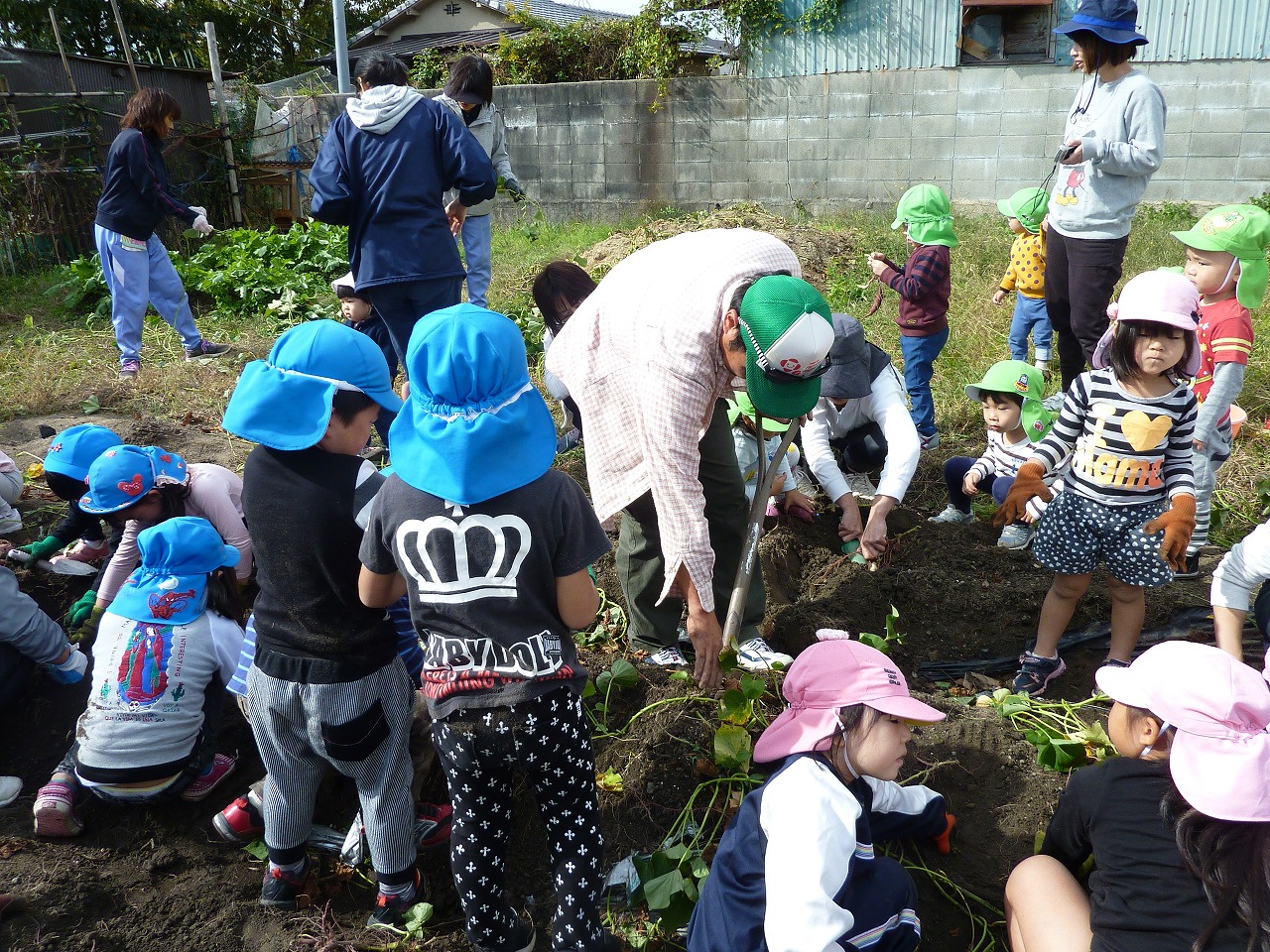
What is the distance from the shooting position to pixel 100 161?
32.7ft

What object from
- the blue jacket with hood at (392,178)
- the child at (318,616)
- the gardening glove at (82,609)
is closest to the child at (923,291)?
the blue jacket with hood at (392,178)

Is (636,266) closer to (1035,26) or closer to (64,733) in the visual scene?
(64,733)

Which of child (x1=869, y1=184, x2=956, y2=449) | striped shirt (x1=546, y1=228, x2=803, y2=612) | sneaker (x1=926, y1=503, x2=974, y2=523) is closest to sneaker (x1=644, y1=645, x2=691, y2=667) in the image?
striped shirt (x1=546, y1=228, x2=803, y2=612)

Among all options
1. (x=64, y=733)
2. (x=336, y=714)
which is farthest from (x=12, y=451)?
(x=336, y=714)

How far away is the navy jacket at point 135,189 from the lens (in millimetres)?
5598

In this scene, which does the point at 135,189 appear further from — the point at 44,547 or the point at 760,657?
the point at 760,657

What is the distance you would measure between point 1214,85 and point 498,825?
982 cm

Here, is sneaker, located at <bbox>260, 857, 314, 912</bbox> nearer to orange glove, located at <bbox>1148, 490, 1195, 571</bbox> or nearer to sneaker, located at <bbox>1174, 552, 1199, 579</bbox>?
orange glove, located at <bbox>1148, 490, 1195, 571</bbox>

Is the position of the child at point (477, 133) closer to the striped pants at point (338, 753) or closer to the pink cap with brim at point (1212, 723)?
the striped pants at point (338, 753)

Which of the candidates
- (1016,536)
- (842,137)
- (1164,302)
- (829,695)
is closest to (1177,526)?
(1164,302)

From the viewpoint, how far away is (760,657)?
293 cm

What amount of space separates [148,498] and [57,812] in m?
0.98

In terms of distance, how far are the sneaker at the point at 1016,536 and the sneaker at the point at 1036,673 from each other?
0.86m

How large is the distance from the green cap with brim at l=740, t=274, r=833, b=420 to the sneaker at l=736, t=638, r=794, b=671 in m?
1.02
